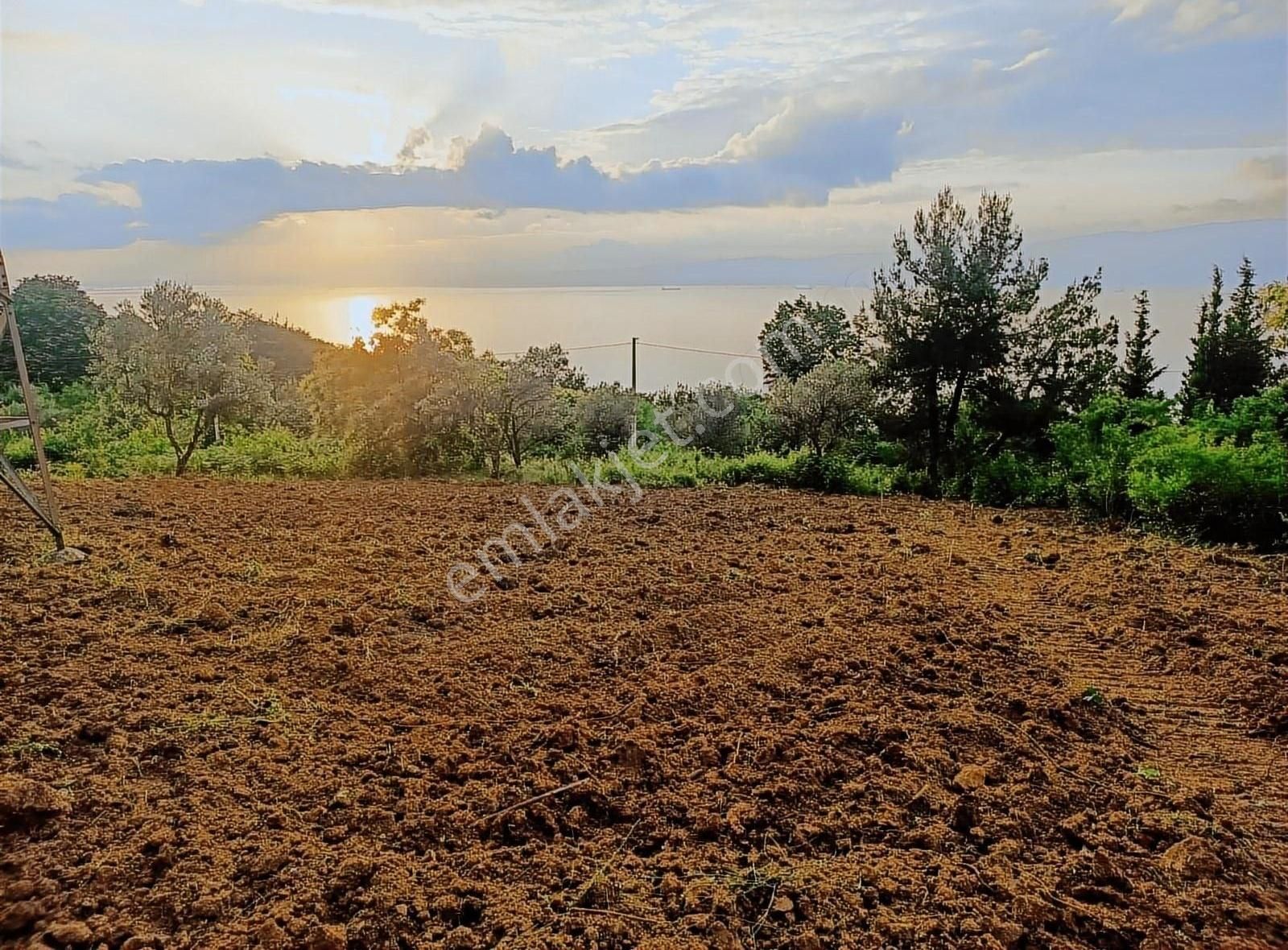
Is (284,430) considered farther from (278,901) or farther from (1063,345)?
(1063,345)

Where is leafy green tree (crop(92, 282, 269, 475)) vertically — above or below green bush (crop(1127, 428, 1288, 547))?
above

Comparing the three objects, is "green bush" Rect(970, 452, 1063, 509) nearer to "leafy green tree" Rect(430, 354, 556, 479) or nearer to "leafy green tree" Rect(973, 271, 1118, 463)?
"leafy green tree" Rect(973, 271, 1118, 463)

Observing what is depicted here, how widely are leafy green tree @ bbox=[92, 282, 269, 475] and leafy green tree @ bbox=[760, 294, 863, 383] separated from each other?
29.7ft

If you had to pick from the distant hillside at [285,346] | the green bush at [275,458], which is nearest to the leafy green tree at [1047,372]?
the green bush at [275,458]

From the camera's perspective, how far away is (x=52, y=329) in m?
15.1

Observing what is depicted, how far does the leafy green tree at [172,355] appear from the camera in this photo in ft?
30.1

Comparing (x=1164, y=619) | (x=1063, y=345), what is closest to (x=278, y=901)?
(x=1164, y=619)

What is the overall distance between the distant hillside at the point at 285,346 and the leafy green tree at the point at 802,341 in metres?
8.77

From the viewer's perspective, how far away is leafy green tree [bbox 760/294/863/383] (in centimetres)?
1516

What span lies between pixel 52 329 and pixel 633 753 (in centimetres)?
1709

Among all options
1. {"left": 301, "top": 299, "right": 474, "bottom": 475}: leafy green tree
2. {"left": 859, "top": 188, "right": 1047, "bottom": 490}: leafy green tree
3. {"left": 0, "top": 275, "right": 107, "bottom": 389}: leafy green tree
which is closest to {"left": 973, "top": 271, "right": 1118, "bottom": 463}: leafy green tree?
{"left": 859, "top": 188, "right": 1047, "bottom": 490}: leafy green tree

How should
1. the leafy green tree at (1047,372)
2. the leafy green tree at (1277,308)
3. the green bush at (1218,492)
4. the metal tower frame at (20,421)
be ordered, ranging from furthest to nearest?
the leafy green tree at (1047,372)
the leafy green tree at (1277,308)
the green bush at (1218,492)
the metal tower frame at (20,421)

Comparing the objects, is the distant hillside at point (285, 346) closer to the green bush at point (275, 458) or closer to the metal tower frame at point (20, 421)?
the green bush at point (275, 458)

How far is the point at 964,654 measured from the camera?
Result: 4059mm
